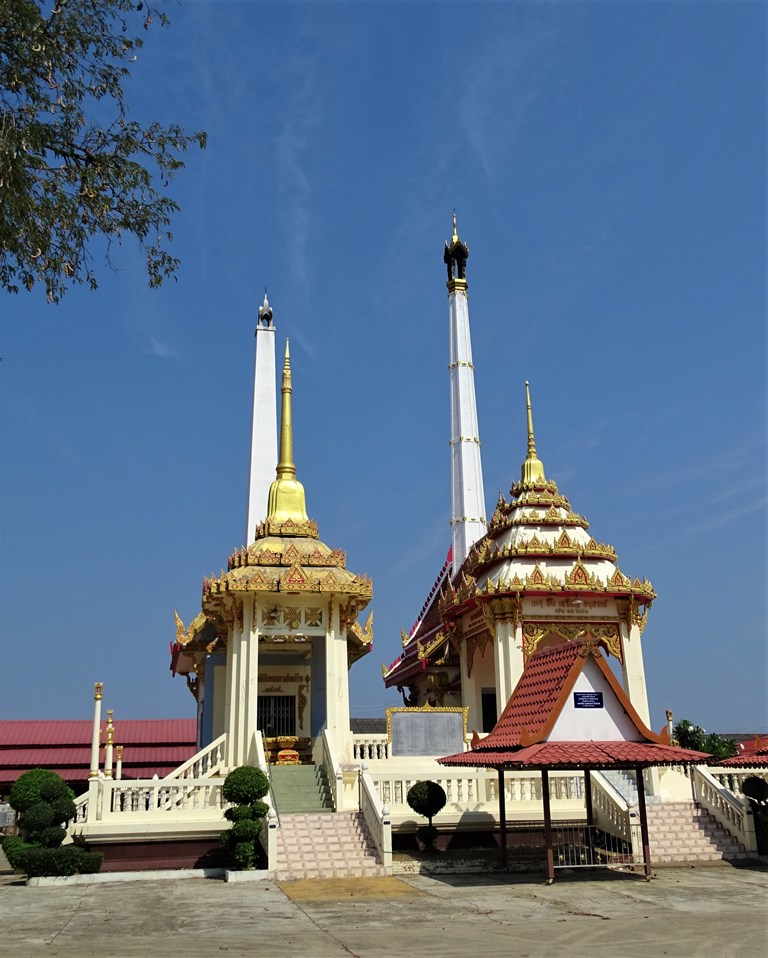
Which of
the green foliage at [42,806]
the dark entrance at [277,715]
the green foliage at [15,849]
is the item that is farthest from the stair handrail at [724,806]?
the green foliage at [15,849]

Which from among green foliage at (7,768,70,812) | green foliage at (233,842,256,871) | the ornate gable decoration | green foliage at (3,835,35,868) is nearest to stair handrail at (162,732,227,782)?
green foliage at (7,768,70,812)

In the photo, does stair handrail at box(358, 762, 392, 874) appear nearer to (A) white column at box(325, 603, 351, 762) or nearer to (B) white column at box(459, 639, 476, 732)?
(A) white column at box(325, 603, 351, 762)

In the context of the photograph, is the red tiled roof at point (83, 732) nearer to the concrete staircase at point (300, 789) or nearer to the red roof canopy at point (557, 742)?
the concrete staircase at point (300, 789)

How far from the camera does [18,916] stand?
1242 cm

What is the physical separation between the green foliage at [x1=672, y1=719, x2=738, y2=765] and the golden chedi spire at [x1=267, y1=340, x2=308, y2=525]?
627 inches

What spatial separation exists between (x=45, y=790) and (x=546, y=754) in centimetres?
977

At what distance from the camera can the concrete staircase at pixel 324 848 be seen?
16.5 meters

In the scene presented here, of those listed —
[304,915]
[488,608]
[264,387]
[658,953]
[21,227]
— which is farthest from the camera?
[264,387]

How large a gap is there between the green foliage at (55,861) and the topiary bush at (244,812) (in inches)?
98.3

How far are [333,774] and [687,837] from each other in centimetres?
741

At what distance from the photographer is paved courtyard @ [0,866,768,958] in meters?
9.80

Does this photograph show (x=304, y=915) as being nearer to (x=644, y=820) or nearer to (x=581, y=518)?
(x=644, y=820)

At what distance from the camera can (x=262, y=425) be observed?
41844 mm

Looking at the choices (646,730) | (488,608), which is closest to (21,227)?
(646,730)
